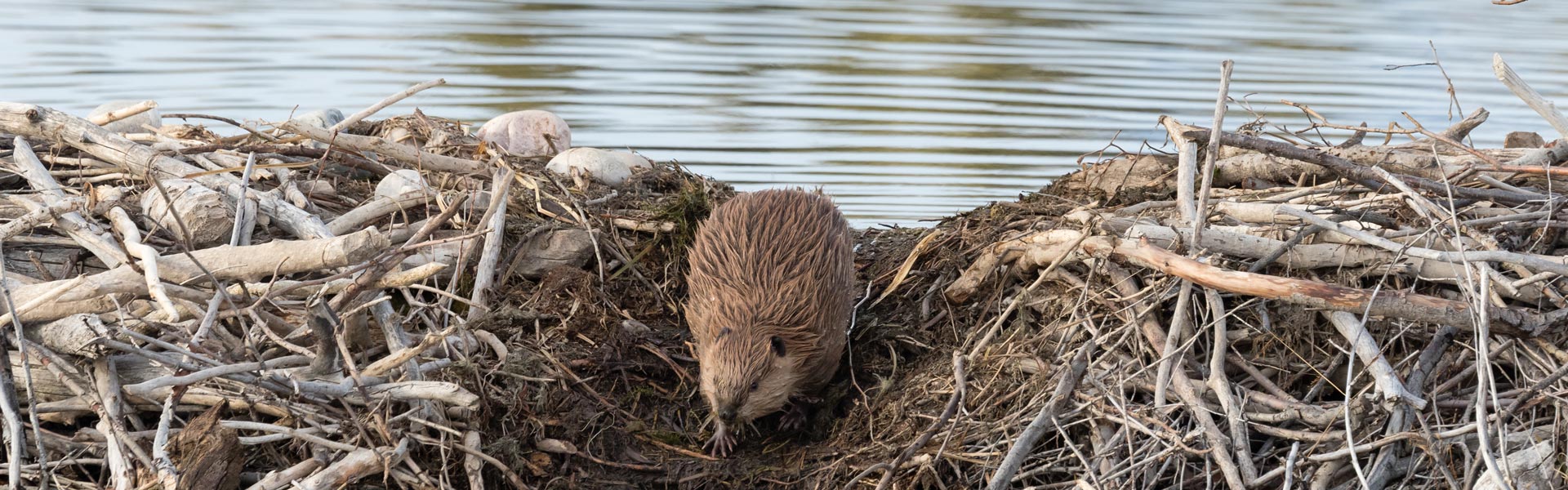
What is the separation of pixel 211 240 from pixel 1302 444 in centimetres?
338

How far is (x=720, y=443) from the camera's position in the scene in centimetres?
452

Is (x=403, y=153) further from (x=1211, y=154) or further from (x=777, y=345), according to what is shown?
(x=1211, y=154)

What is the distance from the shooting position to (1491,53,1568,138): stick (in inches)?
155

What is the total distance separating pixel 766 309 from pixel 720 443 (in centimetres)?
51

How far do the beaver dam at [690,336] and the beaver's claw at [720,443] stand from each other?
42 mm

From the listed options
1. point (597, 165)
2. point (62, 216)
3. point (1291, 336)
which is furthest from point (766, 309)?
point (62, 216)

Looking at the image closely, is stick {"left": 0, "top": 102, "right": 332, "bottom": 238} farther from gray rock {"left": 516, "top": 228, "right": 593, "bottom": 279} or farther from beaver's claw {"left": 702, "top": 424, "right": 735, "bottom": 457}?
beaver's claw {"left": 702, "top": 424, "right": 735, "bottom": 457}

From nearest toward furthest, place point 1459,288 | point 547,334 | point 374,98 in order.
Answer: point 1459,288, point 547,334, point 374,98

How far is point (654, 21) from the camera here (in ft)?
46.4

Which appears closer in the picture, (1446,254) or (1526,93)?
(1446,254)

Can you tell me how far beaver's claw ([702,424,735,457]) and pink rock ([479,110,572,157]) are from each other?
2.13m

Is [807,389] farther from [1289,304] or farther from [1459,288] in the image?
[1459,288]

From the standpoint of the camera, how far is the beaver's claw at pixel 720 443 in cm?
451

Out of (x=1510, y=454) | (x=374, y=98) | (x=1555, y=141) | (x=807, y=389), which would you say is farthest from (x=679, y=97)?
(x=1510, y=454)
